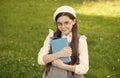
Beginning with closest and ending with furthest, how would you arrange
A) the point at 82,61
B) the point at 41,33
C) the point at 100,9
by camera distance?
1. the point at 82,61
2. the point at 41,33
3. the point at 100,9

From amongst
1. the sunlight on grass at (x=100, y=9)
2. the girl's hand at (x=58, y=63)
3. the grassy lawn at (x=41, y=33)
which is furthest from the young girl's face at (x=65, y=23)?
the sunlight on grass at (x=100, y=9)

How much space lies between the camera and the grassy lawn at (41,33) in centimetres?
791

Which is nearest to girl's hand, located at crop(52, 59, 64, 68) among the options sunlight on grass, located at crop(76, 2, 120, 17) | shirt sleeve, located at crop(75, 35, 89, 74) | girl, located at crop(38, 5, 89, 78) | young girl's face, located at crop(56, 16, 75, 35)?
girl, located at crop(38, 5, 89, 78)

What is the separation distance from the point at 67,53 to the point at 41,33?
6278mm

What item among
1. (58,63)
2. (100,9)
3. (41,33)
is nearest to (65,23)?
(58,63)

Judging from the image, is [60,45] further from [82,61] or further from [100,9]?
[100,9]

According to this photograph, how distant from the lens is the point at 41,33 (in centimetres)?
1091

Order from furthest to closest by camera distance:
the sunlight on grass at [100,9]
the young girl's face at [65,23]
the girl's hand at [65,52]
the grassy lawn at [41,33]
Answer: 1. the sunlight on grass at [100,9]
2. the grassy lawn at [41,33]
3. the young girl's face at [65,23]
4. the girl's hand at [65,52]

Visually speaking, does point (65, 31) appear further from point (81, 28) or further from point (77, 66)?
point (81, 28)

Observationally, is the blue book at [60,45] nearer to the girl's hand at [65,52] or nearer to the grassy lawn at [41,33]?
the girl's hand at [65,52]

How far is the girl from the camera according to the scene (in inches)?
185

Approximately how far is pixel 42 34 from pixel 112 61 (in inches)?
115

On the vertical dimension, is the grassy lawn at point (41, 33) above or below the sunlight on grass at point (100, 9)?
below

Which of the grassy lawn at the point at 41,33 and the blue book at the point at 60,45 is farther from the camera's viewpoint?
the grassy lawn at the point at 41,33
